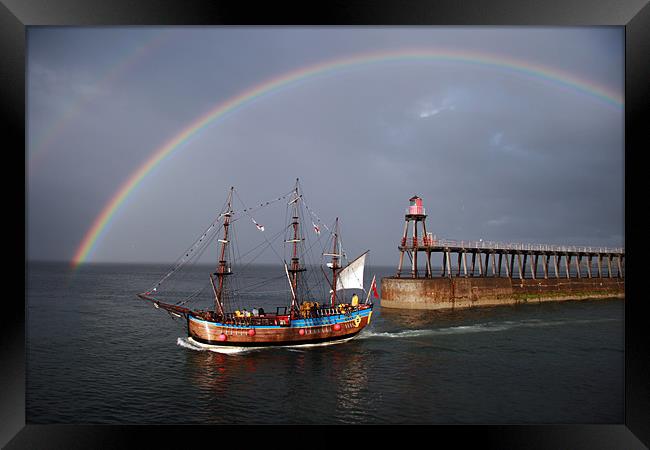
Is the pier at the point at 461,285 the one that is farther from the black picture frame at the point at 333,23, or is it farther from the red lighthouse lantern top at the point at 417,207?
the black picture frame at the point at 333,23

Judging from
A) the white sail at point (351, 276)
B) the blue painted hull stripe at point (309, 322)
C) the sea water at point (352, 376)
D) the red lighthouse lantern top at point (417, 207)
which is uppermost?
the red lighthouse lantern top at point (417, 207)

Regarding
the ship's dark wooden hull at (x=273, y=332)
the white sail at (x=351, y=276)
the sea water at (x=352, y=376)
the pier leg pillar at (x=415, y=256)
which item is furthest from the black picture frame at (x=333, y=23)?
the pier leg pillar at (x=415, y=256)

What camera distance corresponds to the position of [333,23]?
559 inches

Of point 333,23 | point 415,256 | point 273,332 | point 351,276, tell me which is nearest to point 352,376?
point 273,332

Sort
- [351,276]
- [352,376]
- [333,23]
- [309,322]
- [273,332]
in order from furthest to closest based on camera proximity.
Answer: [351,276] < [309,322] < [273,332] < [352,376] < [333,23]

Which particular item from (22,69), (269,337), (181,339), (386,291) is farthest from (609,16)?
(386,291)

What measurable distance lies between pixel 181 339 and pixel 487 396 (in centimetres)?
3056

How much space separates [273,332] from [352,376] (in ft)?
37.8

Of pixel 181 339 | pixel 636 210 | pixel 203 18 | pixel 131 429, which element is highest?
pixel 203 18

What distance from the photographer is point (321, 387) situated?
27.2 metres

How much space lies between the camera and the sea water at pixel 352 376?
22828 millimetres

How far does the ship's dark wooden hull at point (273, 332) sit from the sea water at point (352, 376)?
3.44 feet

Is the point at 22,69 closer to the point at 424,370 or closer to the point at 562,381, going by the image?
the point at 424,370

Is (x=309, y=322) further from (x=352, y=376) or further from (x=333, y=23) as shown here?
(x=333, y=23)
